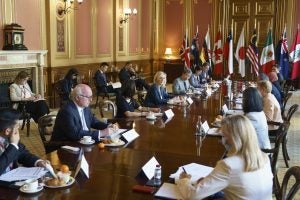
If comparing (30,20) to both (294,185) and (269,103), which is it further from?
(294,185)

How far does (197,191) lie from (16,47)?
6.12 m

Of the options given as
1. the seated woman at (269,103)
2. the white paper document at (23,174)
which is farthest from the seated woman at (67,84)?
the white paper document at (23,174)

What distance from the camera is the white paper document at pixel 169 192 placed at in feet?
6.53

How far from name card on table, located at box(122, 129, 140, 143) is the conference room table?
5 cm

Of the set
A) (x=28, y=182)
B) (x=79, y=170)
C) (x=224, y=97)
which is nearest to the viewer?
(x=28, y=182)

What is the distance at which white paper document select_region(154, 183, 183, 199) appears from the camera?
1991 millimetres

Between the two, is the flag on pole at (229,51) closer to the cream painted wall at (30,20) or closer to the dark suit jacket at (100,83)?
the dark suit jacket at (100,83)

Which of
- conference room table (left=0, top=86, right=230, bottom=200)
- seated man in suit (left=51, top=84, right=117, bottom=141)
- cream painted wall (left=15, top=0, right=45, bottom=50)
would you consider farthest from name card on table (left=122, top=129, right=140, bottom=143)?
cream painted wall (left=15, top=0, right=45, bottom=50)

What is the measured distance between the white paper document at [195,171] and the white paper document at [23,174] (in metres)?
0.81

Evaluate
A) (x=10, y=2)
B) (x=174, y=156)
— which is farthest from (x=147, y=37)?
(x=174, y=156)

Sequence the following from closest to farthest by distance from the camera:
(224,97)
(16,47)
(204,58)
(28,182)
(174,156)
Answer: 1. (28,182)
2. (174,156)
3. (224,97)
4. (16,47)
5. (204,58)

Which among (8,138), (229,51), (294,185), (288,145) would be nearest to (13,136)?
(8,138)

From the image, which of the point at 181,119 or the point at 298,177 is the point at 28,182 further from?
the point at 181,119

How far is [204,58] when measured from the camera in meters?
11.7
